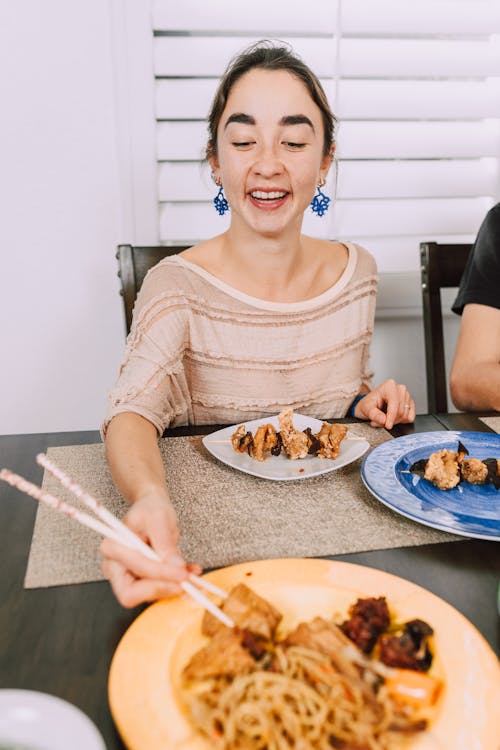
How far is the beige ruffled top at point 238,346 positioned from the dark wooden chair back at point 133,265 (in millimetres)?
143

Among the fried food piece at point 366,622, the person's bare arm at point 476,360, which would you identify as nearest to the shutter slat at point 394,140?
the person's bare arm at point 476,360

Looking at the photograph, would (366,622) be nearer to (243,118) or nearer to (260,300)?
(260,300)

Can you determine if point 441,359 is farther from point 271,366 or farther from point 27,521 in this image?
point 27,521

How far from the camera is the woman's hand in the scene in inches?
48.4

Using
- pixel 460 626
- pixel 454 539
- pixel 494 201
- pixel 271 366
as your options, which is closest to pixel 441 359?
pixel 271 366

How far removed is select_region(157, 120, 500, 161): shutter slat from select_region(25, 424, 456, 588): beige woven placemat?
3.77ft

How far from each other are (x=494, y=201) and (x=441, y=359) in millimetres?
765

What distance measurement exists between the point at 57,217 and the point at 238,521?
134 centimetres

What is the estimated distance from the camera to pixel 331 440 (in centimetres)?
104

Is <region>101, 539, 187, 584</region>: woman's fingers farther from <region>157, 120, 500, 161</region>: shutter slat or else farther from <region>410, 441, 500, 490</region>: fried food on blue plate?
<region>157, 120, 500, 161</region>: shutter slat

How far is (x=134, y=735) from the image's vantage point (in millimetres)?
478

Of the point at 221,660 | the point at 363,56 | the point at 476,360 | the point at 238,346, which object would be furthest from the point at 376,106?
the point at 221,660

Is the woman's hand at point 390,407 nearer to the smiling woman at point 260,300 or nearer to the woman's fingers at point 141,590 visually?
the smiling woman at point 260,300

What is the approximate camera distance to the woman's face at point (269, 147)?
131 centimetres
